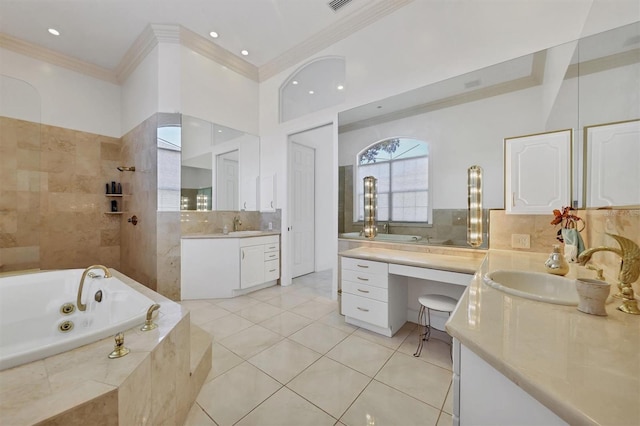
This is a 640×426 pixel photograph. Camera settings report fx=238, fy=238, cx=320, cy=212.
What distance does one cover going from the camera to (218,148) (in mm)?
3721

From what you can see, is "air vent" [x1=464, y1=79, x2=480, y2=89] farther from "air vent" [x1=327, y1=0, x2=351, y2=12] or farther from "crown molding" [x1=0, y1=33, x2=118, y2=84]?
"crown molding" [x1=0, y1=33, x2=118, y2=84]

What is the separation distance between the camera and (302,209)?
4469 millimetres

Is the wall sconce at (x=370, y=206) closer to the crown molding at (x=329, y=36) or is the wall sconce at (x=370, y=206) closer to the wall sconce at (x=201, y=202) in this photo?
the crown molding at (x=329, y=36)

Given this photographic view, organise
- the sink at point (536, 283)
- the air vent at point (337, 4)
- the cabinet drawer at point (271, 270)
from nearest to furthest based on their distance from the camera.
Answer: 1. the sink at point (536, 283)
2. the air vent at point (337, 4)
3. the cabinet drawer at point (271, 270)

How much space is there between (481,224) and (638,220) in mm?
1334

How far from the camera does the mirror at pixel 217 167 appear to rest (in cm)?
337

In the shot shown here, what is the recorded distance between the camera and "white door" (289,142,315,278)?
4.26 meters

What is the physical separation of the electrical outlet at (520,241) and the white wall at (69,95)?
5625 mm

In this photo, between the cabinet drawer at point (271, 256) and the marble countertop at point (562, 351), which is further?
the cabinet drawer at point (271, 256)

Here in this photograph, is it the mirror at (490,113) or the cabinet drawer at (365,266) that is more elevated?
the mirror at (490,113)

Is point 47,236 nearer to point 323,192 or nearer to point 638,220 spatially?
point 323,192

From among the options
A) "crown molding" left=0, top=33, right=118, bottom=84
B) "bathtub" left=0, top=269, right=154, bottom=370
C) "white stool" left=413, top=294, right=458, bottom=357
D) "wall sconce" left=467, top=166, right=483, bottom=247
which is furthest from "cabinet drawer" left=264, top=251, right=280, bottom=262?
"crown molding" left=0, top=33, right=118, bottom=84

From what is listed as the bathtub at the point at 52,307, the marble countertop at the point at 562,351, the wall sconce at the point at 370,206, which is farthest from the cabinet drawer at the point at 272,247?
the marble countertop at the point at 562,351

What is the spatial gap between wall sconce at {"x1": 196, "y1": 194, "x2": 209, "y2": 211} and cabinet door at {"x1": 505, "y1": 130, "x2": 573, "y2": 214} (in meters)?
3.69
